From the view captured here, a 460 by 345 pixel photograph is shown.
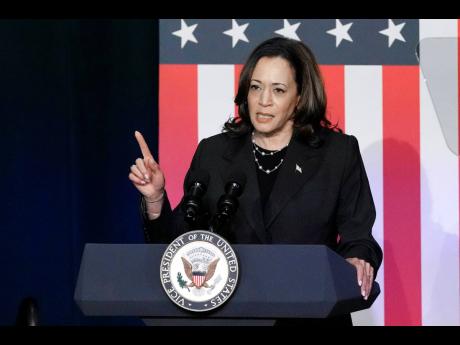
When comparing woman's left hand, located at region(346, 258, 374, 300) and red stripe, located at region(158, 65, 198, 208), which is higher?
red stripe, located at region(158, 65, 198, 208)

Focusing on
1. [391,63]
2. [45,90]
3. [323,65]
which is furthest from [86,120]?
[391,63]

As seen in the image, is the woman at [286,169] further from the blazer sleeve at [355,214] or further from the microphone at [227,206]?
the microphone at [227,206]

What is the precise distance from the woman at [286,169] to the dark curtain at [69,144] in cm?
124

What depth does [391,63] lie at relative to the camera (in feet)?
11.5

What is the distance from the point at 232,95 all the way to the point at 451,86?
822mm

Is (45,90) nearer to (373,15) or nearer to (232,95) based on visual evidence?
(232,95)

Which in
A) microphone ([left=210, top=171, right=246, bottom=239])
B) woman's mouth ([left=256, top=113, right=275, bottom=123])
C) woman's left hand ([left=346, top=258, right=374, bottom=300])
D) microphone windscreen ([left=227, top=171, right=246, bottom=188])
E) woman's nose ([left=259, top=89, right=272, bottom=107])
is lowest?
woman's left hand ([left=346, top=258, right=374, bottom=300])

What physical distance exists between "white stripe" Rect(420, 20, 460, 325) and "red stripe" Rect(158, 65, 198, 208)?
0.86 meters

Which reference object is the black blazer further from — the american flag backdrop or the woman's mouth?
the american flag backdrop

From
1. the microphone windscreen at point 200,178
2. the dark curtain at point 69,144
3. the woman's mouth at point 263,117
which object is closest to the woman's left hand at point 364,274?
the microphone windscreen at point 200,178

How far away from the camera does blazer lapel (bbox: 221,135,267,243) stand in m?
2.42

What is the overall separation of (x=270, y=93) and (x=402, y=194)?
1.16 m

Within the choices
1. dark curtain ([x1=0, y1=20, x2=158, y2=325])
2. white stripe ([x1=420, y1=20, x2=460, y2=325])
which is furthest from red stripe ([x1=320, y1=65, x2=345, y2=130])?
dark curtain ([x1=0, y1=20, x2=158, y2=325])

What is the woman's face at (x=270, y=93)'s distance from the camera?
2539mm
